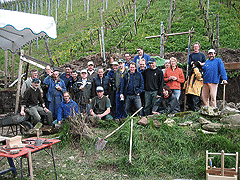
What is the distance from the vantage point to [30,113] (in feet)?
22.7

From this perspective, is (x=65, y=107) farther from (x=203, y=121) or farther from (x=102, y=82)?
(x=203, y=121)

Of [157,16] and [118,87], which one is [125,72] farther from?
[157,16]

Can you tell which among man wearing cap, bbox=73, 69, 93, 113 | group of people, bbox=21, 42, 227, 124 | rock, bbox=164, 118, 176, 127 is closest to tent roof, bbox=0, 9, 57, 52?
group of people, bbox=21, 42, 227, 124

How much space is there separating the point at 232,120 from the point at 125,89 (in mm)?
2849

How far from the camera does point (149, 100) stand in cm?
698

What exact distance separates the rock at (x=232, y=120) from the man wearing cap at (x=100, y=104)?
295 centimetres

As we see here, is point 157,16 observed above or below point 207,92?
above

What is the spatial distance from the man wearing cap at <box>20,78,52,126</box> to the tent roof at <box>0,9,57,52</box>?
1.50 meters

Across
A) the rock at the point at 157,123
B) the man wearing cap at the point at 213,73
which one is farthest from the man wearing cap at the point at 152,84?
the man wearing cap at the point at 213,73

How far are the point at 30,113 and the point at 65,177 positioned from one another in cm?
286

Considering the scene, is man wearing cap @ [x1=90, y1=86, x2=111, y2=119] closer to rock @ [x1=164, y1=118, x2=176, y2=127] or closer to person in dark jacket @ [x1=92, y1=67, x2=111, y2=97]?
person in dark jacket @ [x1=92, y1=67, x2=111, y2=97]

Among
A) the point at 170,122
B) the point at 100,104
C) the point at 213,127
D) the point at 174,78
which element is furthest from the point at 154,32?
the point at 213,127

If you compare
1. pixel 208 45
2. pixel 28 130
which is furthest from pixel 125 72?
pixel 208 45

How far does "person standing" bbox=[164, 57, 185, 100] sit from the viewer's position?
283 inches
